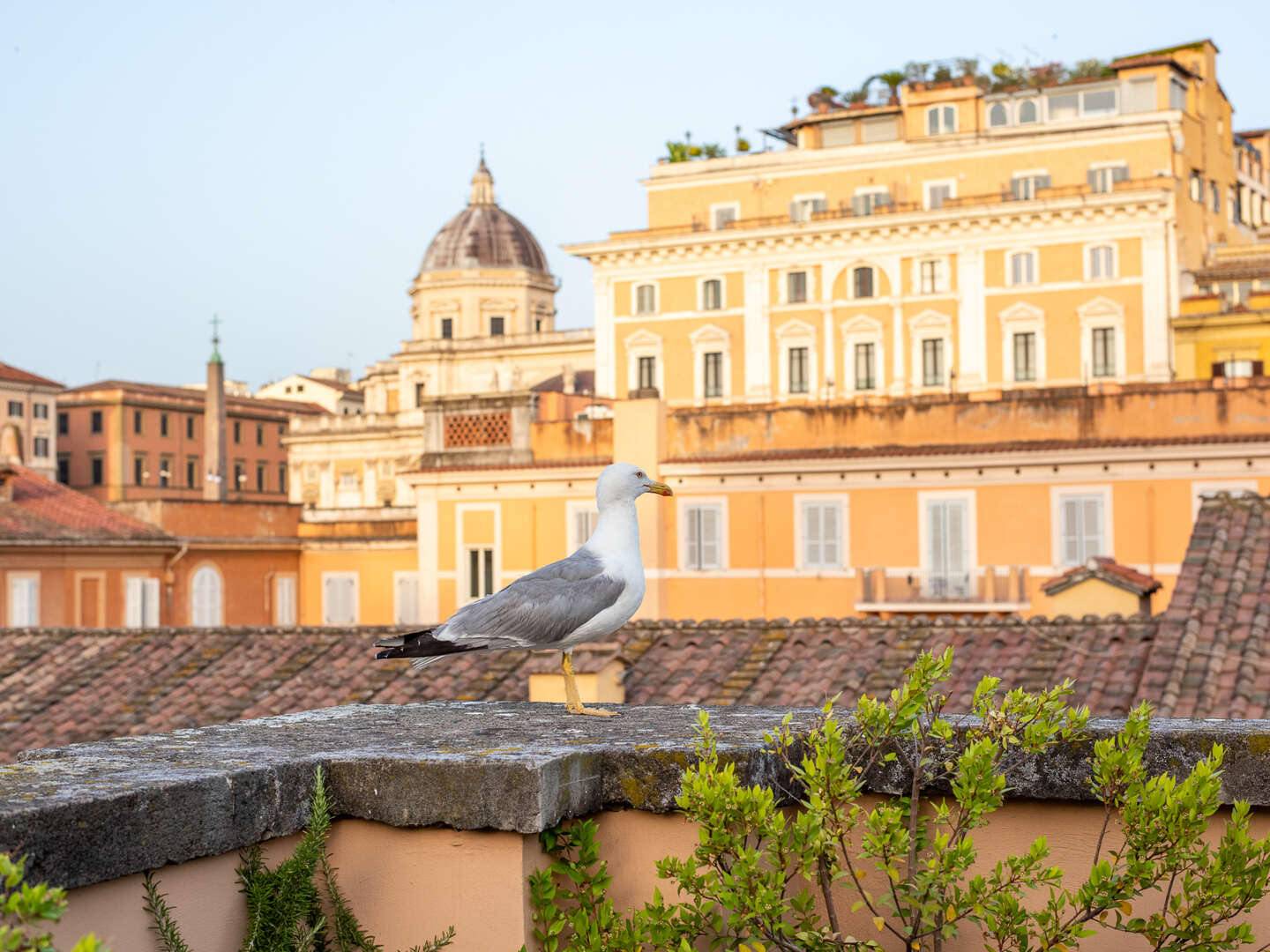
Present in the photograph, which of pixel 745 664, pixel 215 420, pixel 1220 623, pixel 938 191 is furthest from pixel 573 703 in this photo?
pixel 215 420

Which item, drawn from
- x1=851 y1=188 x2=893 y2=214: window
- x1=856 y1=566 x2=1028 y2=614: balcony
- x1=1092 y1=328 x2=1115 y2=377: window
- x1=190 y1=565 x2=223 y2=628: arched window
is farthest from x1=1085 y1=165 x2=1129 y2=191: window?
x1=190 y1=565 x2=223 y2=628: arched window

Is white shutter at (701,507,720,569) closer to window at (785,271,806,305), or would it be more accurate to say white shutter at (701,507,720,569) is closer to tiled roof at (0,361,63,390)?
window at (785,271,806,305)

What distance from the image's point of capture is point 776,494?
33.8m

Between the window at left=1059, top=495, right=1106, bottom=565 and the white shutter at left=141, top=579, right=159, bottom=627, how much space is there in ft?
73.3

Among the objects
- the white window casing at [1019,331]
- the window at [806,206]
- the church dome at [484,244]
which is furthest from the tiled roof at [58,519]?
the church dome at [484,244]

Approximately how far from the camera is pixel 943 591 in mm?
32531

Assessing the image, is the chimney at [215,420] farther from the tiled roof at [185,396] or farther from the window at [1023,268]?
the window at [1023,268]

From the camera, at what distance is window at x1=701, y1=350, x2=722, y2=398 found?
6312cm

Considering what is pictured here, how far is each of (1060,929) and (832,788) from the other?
1.57ft

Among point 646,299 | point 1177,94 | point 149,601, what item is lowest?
point 149,601

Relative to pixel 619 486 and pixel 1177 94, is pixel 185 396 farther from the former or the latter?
pixel 619 486

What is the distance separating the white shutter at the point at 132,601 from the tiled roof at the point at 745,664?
22452mm

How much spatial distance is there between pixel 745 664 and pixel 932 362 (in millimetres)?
46907

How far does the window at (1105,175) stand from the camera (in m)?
58.8
